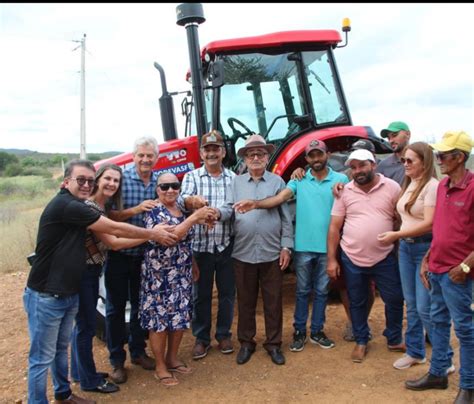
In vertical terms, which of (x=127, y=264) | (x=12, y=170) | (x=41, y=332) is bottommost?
(x=41, y=332)

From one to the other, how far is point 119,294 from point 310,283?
→ 1.48 metres

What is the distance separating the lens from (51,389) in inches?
131

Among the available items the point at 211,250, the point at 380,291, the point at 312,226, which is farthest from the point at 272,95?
the point at 380,291

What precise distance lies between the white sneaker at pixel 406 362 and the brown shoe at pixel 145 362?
1789mm

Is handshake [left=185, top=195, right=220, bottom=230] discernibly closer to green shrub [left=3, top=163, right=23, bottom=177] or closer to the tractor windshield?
the tractor windshield

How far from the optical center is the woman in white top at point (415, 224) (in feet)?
9.92

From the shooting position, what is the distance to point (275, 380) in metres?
3.33

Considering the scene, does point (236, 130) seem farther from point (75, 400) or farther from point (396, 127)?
point (75, 400)

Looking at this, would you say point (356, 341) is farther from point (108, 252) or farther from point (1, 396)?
point (1, 396)

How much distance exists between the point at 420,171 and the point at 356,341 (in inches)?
57.3

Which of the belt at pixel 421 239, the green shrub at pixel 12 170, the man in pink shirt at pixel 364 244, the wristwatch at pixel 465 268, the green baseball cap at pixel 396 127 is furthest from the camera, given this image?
the green shrub at pixel 12 170

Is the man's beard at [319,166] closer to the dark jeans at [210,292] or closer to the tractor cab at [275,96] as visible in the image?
the dark jeans at [210,292]

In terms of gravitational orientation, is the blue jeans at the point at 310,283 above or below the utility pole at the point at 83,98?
below

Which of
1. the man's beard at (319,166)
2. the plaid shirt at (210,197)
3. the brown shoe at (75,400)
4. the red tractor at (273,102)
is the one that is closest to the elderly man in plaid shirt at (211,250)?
the plaid shirt at (210,197)
